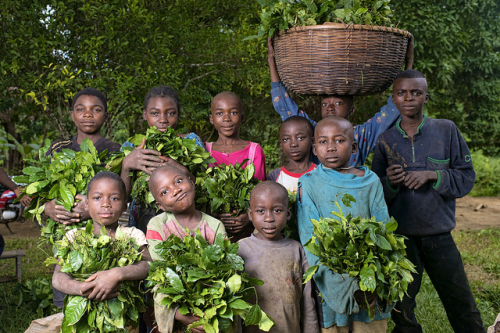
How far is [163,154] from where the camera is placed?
125 inches

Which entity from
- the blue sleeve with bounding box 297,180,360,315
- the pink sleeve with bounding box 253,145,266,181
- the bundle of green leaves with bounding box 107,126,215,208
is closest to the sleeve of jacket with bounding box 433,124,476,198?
the blue sleeve with bounding box 297,180,360,315

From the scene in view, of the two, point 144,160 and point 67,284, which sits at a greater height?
point 144,160

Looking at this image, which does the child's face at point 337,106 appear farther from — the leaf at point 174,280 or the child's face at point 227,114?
the leaf at point 174,280

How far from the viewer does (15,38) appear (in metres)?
5.59

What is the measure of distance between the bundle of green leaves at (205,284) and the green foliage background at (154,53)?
10.8 ft

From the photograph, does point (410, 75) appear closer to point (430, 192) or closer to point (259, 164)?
point (430, 192)

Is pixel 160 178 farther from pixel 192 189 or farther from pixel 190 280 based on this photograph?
pixel 190 280

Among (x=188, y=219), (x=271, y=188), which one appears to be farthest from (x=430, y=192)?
(x=188, y=219)

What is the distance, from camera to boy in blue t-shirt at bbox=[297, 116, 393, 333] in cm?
289

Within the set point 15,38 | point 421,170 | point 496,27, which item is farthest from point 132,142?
point 496,27

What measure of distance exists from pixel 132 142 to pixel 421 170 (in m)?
2.19

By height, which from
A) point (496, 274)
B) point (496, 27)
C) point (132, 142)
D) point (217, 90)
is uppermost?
point (496, 27)

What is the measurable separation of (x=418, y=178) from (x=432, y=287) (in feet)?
9.08

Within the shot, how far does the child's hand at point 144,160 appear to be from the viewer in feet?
A: 10.1
